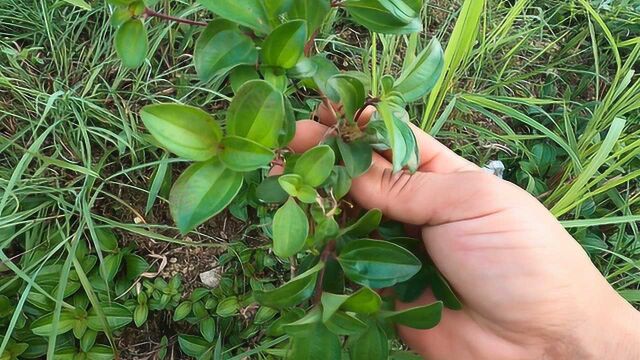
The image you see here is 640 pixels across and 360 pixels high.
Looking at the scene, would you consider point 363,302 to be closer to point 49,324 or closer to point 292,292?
point 292,292

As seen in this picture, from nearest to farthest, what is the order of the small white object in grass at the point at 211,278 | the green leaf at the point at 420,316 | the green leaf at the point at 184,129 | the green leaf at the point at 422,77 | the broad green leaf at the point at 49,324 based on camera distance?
the green leaf at the point at 184,129
the green leaf at the point at 420,316
the green leaf at the point at 422,77
the broad green leaf at the point at 49,324
the small white object in grass at the point at 211,278

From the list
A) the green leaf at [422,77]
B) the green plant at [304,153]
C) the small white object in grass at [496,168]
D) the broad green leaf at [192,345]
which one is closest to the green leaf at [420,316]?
the green plant at [304,153]

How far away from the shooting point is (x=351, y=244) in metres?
0.71

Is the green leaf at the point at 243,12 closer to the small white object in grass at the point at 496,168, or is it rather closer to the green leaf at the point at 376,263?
the green leaf at the point at 376,263

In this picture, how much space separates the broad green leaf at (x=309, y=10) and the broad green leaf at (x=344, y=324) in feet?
1.00

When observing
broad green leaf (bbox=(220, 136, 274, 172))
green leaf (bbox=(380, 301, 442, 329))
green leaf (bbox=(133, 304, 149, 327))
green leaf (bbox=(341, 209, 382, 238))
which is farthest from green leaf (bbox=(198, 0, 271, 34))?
green leaf (bbox=(133, 304, 149, 327))

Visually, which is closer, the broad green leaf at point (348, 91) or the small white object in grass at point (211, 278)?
the broad green leaf at point (348, 91)

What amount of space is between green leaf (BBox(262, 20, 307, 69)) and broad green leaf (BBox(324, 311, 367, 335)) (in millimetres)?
256

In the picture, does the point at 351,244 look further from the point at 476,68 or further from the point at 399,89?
the point at 476,68

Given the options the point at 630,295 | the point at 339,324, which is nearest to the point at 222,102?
the point at 339,324

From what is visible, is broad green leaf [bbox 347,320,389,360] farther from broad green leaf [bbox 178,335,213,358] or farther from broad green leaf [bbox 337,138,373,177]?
broad green leaf [bbox 178,335,213,358]

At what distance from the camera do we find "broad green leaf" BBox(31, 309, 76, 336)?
102 centimetres

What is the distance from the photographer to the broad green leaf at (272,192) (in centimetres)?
71

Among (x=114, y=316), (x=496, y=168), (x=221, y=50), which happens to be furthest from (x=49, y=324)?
(x=496, y=168)
